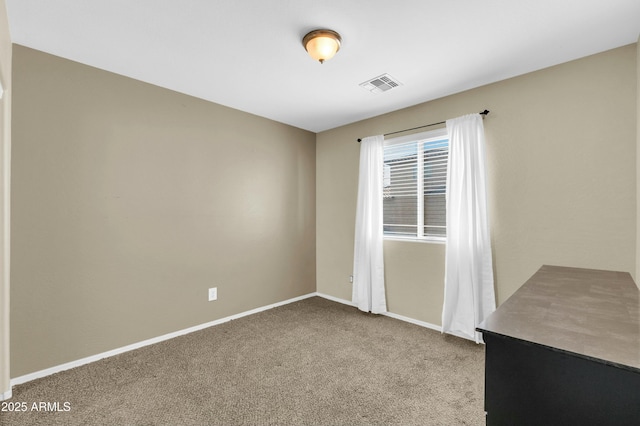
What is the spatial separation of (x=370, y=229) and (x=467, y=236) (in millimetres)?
1152

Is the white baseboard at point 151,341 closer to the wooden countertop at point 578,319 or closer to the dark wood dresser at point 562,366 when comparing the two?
the wooden countertop at point 578,319

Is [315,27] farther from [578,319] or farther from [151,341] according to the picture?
[151,341]

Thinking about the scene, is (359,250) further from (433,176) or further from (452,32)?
(452,32)

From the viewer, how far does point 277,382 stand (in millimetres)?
2174

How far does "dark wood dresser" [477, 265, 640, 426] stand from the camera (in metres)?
0.75

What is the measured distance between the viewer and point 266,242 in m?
3.87

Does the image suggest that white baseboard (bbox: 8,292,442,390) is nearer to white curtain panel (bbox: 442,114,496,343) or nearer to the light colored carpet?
the light colored carpet

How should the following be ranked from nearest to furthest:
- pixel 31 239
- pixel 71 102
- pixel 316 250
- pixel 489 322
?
pixel 489 322, pixel 31 239, pixel 71 102, pixel 316 250

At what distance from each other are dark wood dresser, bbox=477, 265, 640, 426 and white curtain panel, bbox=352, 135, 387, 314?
2.50 metres

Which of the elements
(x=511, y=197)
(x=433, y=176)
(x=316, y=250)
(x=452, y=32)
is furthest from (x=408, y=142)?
(x=316, y=250)

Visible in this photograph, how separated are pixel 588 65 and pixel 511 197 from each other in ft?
3.81

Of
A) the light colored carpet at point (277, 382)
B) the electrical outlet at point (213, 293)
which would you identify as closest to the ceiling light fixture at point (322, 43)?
the light colored carpet at point (277, 382)

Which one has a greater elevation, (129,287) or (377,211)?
(377,211)

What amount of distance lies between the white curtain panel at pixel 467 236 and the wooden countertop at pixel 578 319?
1.22 metres
